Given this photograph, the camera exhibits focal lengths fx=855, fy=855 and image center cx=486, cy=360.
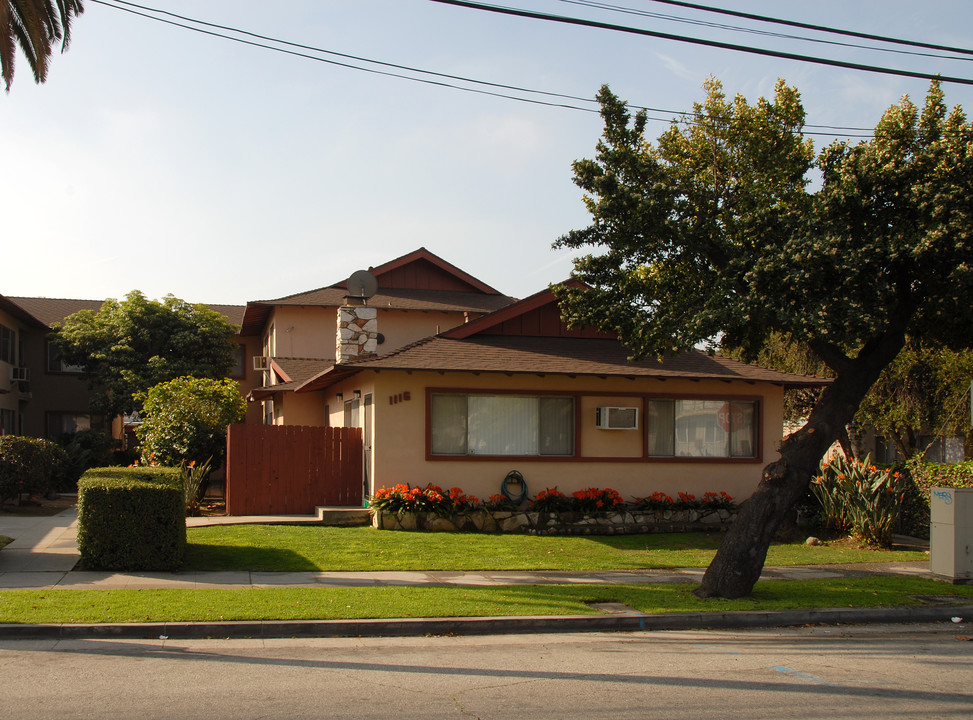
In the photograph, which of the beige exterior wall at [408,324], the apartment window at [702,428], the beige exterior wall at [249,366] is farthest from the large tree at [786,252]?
the beige exterior wall at [249,366]

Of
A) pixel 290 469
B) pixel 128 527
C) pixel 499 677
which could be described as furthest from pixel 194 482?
pixel 499 677

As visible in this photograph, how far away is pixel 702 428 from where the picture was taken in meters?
18.0

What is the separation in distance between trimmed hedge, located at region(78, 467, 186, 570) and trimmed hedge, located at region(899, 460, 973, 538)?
1342 centimetres

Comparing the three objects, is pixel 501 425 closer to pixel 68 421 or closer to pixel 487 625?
pixel 487 625

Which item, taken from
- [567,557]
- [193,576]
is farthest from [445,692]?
[567,557]

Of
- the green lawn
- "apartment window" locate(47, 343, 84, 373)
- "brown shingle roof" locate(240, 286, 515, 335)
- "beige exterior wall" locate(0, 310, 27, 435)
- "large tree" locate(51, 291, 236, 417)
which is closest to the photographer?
the green lawn

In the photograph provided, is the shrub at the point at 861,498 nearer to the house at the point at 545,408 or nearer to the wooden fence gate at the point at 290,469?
the house at the point at 545,408

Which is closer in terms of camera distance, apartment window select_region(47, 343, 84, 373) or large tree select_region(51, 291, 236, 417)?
large tree select_region(51, 291, 236, 417)

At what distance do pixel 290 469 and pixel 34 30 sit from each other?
8797mm

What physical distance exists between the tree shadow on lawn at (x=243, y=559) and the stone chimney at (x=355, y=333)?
512 cm

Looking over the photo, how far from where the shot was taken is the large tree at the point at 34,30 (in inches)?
506

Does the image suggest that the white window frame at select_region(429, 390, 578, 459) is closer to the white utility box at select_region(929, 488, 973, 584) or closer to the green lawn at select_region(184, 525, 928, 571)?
the green lawn at select_region(184, 525, 928, 571)

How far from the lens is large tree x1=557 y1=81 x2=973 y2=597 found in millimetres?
10375

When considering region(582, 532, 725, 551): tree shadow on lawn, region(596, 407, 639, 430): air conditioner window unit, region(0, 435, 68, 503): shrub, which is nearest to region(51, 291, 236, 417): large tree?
region(0, 435, 68, 503): shrub
